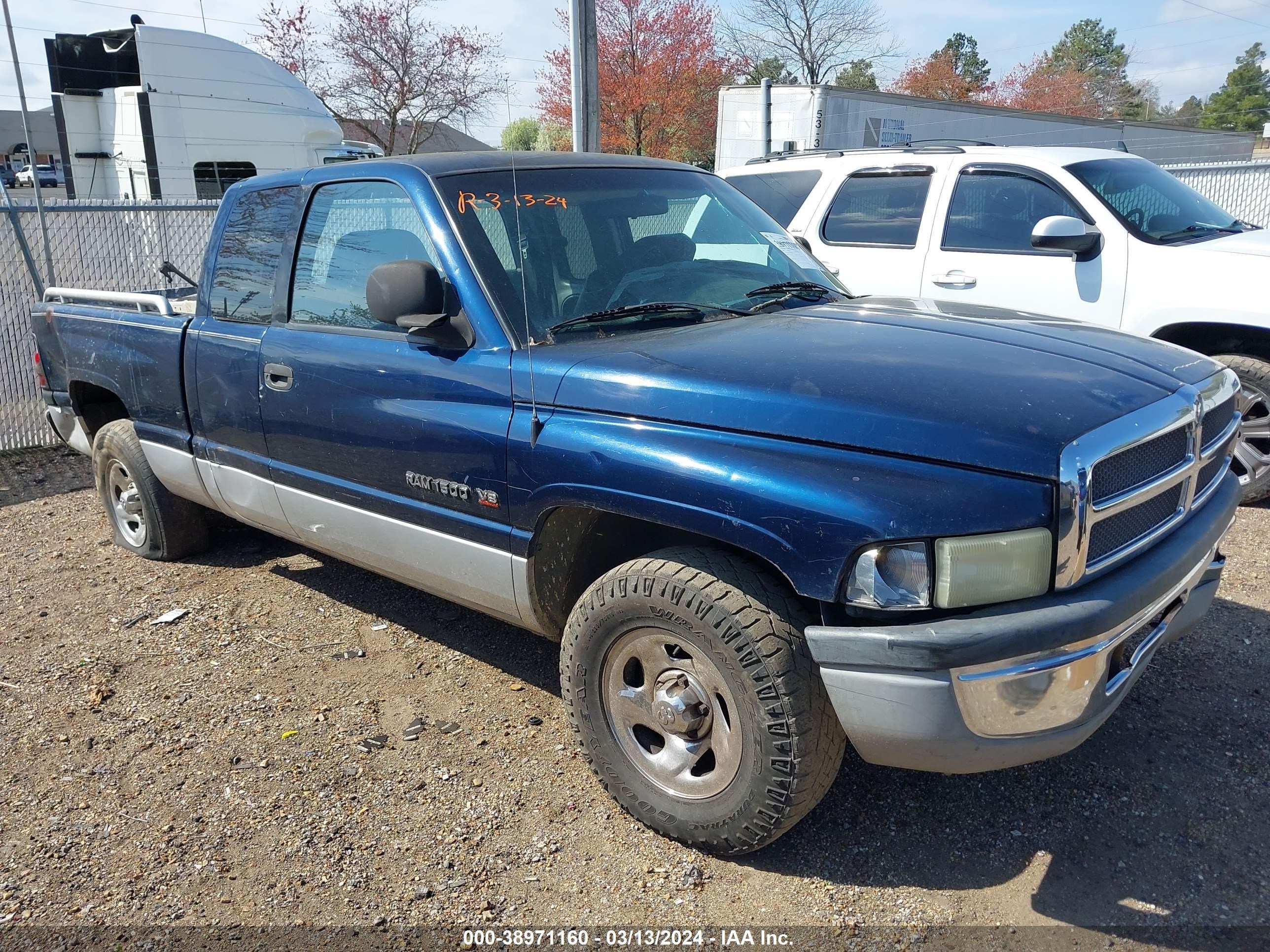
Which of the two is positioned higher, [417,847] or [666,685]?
[666,685]

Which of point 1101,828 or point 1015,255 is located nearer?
point 1101,828

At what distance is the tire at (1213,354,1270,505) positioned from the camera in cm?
532

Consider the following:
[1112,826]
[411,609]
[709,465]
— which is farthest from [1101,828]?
[411,609]

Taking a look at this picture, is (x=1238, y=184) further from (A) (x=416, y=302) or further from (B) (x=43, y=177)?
(B) (x=43, y=177)

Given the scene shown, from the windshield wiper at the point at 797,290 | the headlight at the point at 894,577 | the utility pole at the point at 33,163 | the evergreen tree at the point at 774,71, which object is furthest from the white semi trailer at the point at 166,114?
the evergreen tree at the point at 774,71

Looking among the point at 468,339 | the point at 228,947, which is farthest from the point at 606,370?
the point at 228,947

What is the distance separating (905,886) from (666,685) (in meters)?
0.83

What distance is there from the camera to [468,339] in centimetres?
317

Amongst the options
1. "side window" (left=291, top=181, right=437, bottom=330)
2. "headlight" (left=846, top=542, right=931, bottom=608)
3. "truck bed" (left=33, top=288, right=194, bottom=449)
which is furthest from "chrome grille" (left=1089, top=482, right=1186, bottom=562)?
"truck bed" (left=33, top=288, right=194, bottom=449)

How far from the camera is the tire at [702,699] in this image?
8.19 ft

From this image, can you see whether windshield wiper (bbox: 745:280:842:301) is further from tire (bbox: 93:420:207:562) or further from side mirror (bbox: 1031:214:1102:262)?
tire (bbox: 93:420:207:562)

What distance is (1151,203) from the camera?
19.5 feet

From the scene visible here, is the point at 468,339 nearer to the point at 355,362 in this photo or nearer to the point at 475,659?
the point at 355,362

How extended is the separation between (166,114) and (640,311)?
482 inches
